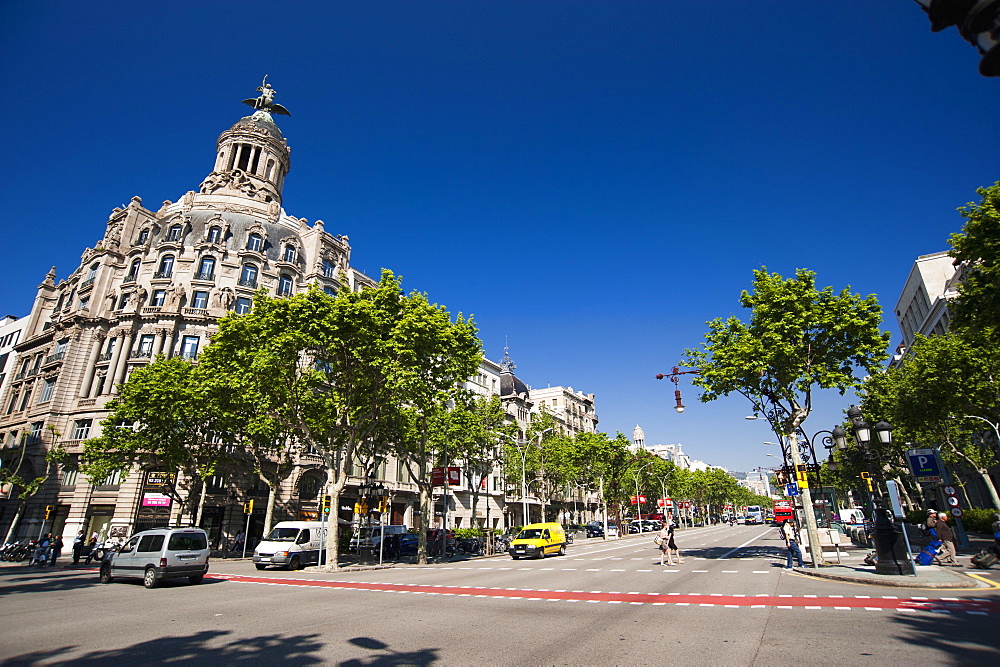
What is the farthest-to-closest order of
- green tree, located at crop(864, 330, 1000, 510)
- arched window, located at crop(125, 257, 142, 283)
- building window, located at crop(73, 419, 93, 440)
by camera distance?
arched window, located at crop(125, 257, 142, 283) < building window, located at crop(73, 419, 93, 440) < green tree, located at crop(864, 330, 1000, 510)

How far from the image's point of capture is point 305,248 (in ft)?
175

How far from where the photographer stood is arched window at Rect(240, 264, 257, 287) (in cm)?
4597

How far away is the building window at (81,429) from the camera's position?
3934 centimetres

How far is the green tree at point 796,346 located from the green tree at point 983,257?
5077 millimetres

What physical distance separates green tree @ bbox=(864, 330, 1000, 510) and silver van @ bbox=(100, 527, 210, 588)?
3166cm

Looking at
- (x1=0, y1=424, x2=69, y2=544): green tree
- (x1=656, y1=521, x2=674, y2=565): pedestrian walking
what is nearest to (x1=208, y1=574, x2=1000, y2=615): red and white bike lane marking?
(x1=656, y1=521, x2=674, y2=565): pedestrian walking

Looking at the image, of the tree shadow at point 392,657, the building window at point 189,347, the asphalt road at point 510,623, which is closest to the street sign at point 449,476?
the asphalt road at point 510,623

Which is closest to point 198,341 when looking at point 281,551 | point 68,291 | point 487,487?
point 68,291

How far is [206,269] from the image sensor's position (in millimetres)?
45656

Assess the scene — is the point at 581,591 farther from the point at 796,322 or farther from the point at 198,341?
the point at 198,341

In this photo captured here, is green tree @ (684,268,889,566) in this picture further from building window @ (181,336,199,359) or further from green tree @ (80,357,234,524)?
building window @ (181,336,199,359)

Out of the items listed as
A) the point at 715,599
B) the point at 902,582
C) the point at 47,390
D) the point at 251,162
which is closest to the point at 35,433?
the point at 47,390

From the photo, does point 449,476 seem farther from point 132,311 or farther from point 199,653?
point 132,311

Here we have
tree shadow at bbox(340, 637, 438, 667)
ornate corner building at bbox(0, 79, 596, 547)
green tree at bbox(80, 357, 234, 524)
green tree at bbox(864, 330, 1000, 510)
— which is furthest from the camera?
ornate corner building at bbox(0, 79, 596, 547)
